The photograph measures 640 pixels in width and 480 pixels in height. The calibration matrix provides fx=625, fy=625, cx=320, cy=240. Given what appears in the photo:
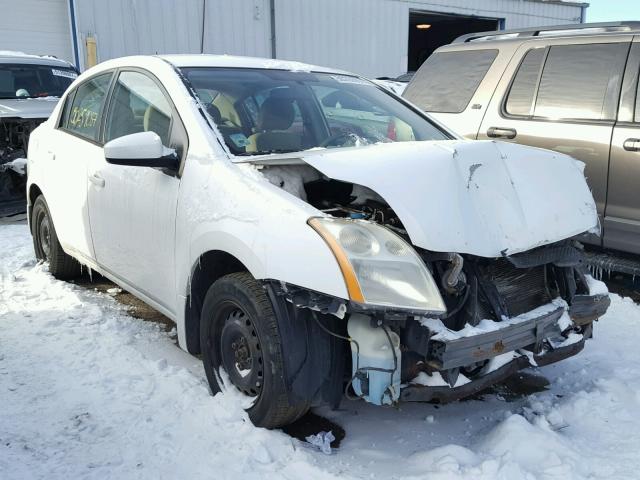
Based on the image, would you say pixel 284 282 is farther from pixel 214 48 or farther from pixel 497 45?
pixel 214 48

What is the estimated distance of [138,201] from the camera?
345 centimetres

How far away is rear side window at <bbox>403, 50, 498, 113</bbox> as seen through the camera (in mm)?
5410

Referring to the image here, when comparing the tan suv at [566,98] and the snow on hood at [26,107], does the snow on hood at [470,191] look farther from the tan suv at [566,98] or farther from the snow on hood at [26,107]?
the snow on hood at [26,107]

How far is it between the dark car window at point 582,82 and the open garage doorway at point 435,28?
15.2 metres

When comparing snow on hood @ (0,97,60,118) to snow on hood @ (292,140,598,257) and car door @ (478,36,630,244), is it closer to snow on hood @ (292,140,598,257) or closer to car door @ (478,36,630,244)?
car door @ (478,36,630,244)

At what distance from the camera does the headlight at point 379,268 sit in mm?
2334

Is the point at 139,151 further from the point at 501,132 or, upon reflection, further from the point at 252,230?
the point at 501,132

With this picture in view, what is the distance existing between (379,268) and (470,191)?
560 millimetres

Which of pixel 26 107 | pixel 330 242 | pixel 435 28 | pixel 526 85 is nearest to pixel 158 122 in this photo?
pixel 330 242

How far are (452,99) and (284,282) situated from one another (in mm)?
3557

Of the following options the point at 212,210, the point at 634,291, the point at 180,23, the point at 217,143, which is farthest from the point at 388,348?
the point at 180,23

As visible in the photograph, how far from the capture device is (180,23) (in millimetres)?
13234

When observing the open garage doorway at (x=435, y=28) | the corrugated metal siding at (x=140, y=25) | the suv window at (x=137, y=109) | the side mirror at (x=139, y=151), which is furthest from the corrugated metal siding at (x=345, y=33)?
the side mirror at (x=139, y=151)

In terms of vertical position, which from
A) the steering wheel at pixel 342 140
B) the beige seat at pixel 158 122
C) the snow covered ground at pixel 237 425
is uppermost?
the beige seat at pixel 158 122
